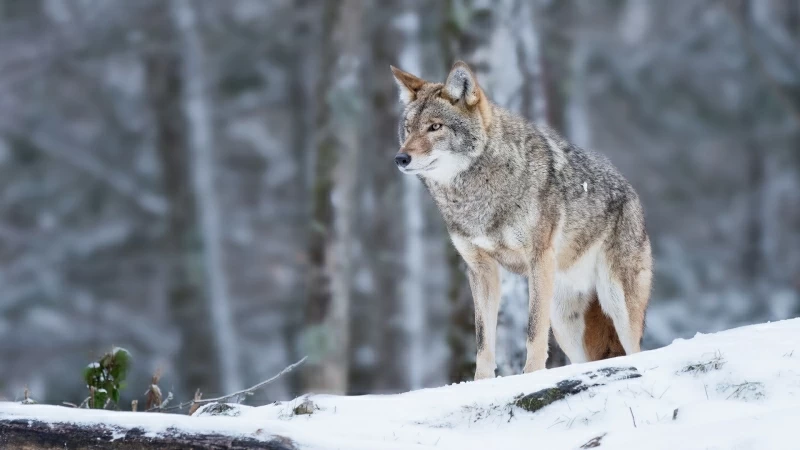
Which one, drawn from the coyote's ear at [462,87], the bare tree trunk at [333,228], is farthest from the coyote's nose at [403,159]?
the bare tree trunk at [333,228]

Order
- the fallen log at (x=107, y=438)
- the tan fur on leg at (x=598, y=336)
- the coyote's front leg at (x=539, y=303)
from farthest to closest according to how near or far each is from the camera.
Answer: the tan fur on leg at (x=598, y=336), the coyote's front leg at (x=539, y=303), the fallen log at (x=107, y=438)

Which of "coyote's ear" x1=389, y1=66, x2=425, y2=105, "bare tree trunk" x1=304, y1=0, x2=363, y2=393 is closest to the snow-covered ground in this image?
"coyote's ear" x1=389, y1=66, x2=425, y2=105

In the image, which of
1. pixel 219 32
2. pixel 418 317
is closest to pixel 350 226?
pixel 418 317

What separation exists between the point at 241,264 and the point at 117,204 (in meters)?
3.27

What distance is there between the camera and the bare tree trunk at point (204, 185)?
65.3 ft

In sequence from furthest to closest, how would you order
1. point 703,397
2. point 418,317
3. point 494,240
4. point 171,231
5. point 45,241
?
point 45,241
point 171,231
point 418,317
point 494,240
point 703,397

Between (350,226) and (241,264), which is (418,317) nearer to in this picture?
(350,226)

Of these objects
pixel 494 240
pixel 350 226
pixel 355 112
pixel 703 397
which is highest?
pixel 355 112

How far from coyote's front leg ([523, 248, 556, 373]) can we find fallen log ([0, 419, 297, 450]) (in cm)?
266

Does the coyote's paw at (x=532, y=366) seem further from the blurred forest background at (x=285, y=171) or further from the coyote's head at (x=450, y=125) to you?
the blurred forest background at (x=285, y=171)

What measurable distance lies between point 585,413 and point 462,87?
264 cm

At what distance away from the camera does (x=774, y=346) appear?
5043mm

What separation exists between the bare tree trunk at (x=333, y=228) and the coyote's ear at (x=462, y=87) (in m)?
7.17

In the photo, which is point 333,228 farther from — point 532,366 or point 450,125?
point 532,366
